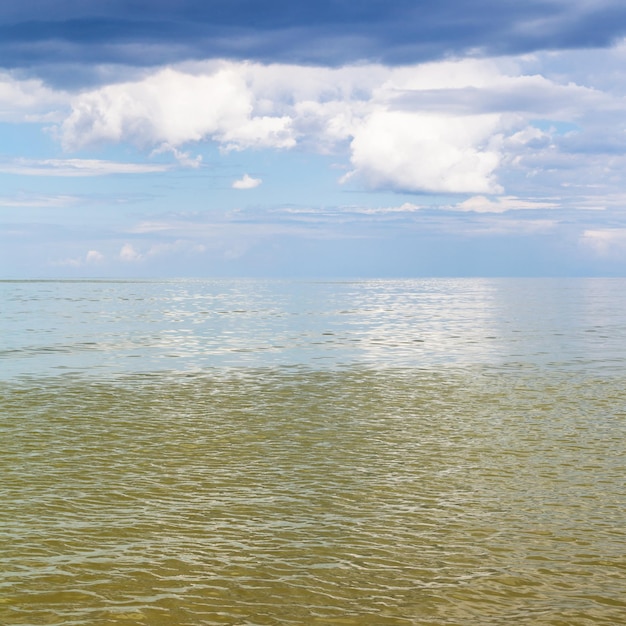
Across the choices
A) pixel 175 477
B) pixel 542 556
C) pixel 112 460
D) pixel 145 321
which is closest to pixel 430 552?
pixel 542 556

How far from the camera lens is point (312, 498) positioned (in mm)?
13906

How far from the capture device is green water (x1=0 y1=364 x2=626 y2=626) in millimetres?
9453

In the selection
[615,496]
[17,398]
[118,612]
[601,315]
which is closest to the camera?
[118,612]

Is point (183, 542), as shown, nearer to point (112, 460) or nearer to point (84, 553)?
point (84, 553)

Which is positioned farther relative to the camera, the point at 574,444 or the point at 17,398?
the point at 17,398

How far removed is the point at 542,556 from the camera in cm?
1095

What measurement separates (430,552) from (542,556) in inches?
57.4

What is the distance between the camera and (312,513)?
12969 millimetres

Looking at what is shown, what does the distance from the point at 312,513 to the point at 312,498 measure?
94 centimetres

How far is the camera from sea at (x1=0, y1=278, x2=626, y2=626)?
952 cm

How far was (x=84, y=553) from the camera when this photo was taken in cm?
1102

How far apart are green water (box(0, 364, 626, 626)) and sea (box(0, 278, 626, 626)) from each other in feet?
0.14

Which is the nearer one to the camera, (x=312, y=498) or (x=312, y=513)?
(x=312, y=513)

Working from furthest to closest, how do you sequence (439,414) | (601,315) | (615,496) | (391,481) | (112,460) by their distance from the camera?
1. (601,315)
2. (439,414)
3. (112,460)
4. (391,481)
5. (615,496)
